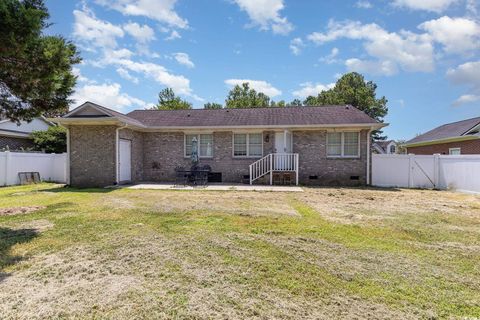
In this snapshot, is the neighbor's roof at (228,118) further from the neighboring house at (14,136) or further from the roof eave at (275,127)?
the neighboring house at (14,136)

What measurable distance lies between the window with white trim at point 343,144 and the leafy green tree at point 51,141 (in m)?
17.3

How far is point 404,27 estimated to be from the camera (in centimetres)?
1577

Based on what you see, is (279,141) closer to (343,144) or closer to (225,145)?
(225,145)

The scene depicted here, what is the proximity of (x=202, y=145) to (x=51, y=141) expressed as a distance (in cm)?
1135

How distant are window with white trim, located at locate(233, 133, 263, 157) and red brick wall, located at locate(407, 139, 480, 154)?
530 inches

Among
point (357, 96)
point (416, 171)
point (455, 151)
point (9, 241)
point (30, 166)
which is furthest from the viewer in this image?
point (357, 96)

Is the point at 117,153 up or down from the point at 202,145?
down

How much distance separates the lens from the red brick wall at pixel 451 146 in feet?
58.3

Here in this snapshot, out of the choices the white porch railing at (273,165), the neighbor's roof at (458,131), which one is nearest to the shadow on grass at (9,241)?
the white porch railing at (273,165)

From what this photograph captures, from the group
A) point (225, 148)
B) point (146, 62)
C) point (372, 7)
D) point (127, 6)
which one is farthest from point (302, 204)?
point (146, 62)

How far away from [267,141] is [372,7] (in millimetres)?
7654

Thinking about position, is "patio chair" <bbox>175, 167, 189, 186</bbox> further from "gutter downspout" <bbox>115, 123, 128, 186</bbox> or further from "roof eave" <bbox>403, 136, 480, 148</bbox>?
"roof eave" <bbox>403, 136, 480, 148</bbox>

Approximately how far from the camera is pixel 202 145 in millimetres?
16203

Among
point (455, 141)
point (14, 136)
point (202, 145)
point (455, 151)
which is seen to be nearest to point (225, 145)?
point (202, 145)
